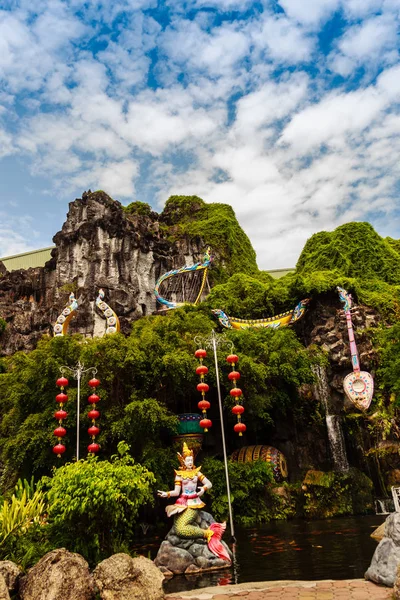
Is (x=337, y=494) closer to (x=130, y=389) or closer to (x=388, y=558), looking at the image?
(x=130, y=389)

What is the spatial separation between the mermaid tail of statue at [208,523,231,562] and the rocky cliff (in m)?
17.7

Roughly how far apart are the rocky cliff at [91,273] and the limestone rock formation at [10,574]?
63.0ft

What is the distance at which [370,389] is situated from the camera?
56.7ft

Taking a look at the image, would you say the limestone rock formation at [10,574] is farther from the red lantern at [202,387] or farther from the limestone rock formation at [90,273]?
the limestone rock formation at [90,273]

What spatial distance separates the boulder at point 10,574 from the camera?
5.86m

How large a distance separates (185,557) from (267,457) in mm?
8308

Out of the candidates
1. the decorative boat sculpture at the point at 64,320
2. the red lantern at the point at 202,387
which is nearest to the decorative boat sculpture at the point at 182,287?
the decorative boat sculpture at the point at 64,320

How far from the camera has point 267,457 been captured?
15.5 metres

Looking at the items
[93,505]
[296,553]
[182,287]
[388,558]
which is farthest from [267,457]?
[182,287]

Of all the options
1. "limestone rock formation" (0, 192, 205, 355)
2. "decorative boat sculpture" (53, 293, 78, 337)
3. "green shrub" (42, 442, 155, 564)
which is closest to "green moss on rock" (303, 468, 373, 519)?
A: "green shrub" (42, 442, 155, 564)

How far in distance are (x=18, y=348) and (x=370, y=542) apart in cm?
2388

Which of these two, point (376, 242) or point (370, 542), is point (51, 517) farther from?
point (376, 242)

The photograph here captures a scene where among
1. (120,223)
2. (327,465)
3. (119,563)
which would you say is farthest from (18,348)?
(119,563)

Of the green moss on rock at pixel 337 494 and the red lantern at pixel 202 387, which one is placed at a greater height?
the red lantern at pixel 202 387
